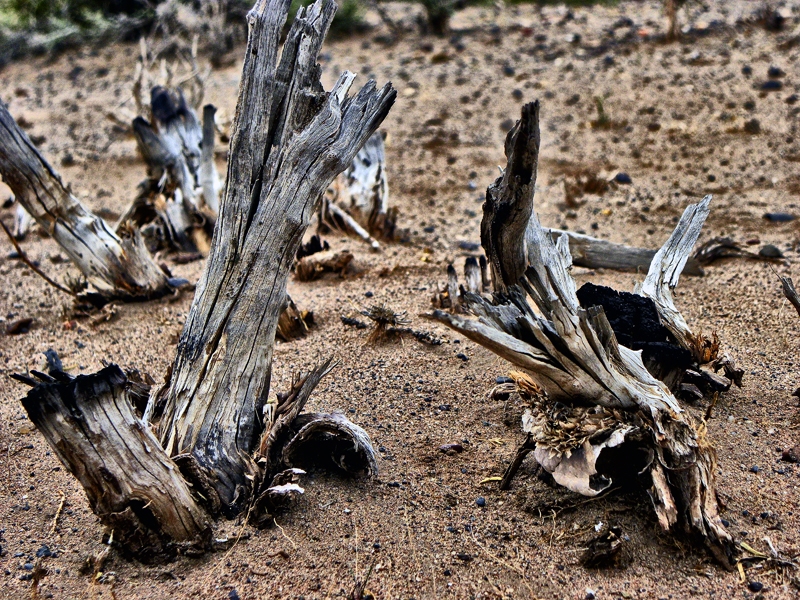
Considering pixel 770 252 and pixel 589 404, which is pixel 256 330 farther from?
pixel 770 252

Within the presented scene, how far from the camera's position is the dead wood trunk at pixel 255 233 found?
313 cm

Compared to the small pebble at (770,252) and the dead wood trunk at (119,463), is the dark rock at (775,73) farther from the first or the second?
the dead wood trunk at (119,463)

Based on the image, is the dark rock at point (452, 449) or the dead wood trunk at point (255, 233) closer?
the dead wood trunk at point (255, 233)

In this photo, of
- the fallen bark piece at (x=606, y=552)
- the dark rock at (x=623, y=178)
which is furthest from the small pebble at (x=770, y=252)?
the fallen bark piece at (x=606, y=552)

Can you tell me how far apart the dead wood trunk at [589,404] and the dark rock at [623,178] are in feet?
13.4

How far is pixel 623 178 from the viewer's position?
712 cm

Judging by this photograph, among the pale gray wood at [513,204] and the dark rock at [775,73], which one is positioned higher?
the pale gray wood at [513,204]

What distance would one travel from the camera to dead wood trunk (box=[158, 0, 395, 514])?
313cm

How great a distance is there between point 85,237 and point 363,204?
6.56ft

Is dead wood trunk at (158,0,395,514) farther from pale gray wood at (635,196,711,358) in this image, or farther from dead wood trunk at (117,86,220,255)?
dead wood trunk at (117,86,220,255)

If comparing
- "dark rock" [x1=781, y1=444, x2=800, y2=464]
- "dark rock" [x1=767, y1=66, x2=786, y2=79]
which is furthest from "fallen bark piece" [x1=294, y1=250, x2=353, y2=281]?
"dark rock" [x1=767, y1=66, x2=786, y2=79]

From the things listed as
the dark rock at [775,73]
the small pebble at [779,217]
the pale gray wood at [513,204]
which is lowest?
the small pebble at [779,217]

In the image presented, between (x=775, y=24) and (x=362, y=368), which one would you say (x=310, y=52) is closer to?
(x=362, y=368)

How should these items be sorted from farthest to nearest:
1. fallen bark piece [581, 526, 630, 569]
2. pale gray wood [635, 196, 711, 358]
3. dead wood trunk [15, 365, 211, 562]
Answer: pale gray wood [635, 196, 711, 358] < fallen bark piece [581, 526, 630, 569] < dead wood trunk [15, 365, 211, 562]
